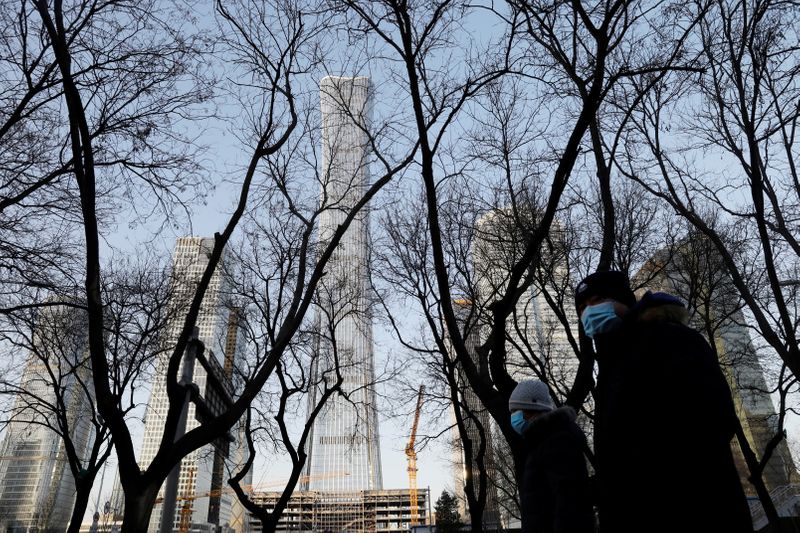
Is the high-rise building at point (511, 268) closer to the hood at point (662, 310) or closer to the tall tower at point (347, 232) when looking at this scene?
the tall tower at point (347, 232)

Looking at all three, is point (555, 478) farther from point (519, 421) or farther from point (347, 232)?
point (347, 232)

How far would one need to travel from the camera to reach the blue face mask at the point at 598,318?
7.64ft

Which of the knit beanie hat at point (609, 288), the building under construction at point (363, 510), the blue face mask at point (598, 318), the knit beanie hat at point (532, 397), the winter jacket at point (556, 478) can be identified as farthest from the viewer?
the building under construction at point (363, 510)

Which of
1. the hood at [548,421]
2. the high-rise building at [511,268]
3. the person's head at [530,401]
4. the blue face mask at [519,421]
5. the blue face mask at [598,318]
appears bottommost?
the hood at [548,421]

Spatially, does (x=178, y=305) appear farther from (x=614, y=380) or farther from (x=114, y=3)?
(x=614, y=380)

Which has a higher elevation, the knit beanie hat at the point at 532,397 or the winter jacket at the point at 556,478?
the knit beanie hat at the point at 532,397

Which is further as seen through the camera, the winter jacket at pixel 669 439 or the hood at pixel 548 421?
the hood at pixel 548 421

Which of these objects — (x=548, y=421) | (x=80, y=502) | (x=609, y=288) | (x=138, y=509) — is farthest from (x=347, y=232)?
(x=609, y=288)

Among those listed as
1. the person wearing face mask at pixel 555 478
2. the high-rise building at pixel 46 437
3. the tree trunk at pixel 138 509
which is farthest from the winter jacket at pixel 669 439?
the high-rise building at pixel 46 437

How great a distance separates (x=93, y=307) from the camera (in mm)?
6391

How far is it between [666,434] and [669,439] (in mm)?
17

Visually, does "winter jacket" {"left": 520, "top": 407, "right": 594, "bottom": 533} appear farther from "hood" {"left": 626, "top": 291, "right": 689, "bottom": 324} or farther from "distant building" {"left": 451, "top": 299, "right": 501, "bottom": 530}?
"distant building" {"left": 451, "top": 299, "right": 501, "bottom": 530}

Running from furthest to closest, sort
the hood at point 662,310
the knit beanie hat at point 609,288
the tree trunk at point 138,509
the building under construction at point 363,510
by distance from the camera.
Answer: the building under construction at point 363,510 → the tree trunk at point 138,509 → the knit beanie hat at point 609,288 → the hood at point 662,310

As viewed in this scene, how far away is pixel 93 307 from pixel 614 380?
241 inches
